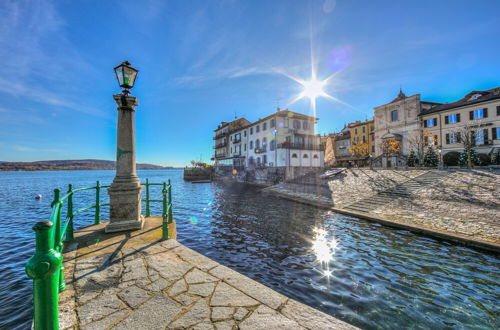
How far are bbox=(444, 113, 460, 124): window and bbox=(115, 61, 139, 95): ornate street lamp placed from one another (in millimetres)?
37767

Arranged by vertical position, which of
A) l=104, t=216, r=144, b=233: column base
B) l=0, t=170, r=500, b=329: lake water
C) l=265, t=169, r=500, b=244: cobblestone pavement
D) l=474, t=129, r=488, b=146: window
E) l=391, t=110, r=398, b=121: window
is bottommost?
l=0, t=170, r=500, b=329: lake water

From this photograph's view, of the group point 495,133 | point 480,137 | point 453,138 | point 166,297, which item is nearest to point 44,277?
point 166,297

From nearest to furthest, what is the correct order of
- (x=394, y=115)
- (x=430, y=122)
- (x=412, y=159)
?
(x=412, y=159)
(x=430, y=122)
(x=394, y=115)

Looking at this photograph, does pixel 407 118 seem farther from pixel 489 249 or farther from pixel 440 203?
pixel 489 249

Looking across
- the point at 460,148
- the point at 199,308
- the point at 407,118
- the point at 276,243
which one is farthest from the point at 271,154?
the point at 199,308

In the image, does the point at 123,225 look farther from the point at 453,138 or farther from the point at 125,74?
the point at 453,138

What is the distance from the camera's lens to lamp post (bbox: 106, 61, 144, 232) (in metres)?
5.30

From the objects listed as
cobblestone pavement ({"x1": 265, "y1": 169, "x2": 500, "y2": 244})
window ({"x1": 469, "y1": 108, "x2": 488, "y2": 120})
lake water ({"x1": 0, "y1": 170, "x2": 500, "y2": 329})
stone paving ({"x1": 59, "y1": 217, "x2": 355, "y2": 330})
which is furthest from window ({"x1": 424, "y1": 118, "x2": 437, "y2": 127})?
stone paving ({"x1": 59, "y1": 217, "x2": 355, "y2": 330})

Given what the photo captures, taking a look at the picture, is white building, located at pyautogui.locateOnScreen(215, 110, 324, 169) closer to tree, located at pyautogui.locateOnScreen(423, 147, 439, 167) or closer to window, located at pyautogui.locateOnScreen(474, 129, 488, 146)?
tree, located at pyautogui.locateOnScreen(423, 147, 439, 167)

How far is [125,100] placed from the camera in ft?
18.2

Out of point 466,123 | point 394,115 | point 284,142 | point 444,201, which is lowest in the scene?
point 444,201

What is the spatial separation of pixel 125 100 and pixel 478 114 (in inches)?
1491

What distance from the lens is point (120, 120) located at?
5.60 meters


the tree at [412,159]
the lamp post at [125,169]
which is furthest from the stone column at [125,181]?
the tree at [412,159]
